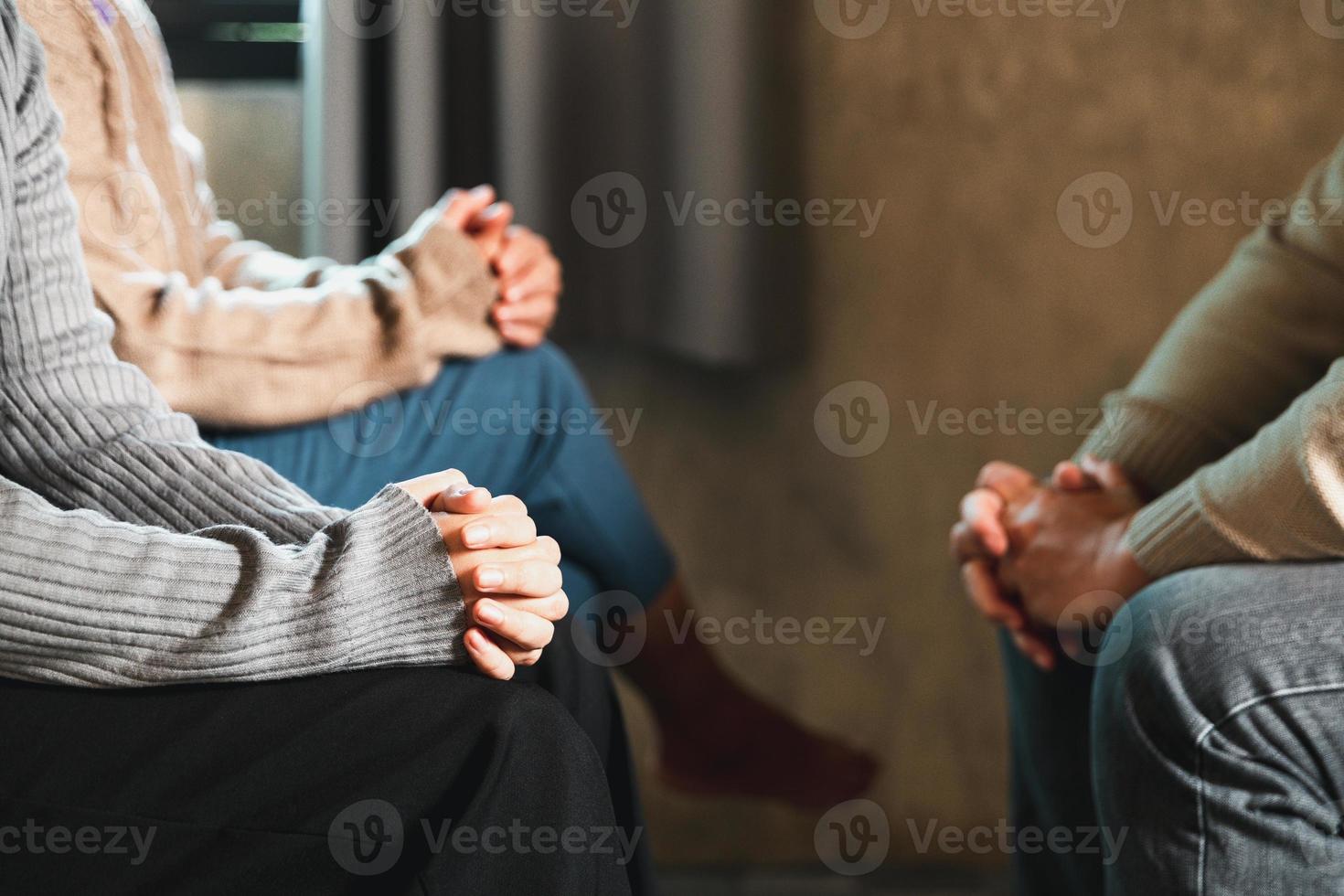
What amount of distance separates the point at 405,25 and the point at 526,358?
1.97ft

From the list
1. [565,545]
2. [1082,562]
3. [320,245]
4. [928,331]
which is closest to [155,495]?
[565,545]

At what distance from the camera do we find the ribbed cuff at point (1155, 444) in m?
1.06

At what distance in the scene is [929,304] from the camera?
5.68 ft

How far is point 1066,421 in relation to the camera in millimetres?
1714

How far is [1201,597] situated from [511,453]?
Answer: 605mm

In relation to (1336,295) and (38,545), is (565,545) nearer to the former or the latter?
(38,545)

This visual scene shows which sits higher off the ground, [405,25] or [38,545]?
[405,25]

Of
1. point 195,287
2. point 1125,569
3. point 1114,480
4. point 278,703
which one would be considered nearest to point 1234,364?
point 1114,480

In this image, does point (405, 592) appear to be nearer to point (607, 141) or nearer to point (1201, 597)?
point (1201, 597)

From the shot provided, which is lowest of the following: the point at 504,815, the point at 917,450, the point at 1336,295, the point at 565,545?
the point at 917,450

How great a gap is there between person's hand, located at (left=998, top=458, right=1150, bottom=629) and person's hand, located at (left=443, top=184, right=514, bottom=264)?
21.8 inches

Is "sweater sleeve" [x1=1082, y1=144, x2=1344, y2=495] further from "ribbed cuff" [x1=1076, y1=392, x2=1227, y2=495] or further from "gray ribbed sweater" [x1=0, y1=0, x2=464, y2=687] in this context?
"gray ribbed sweater" [x1=0, y1=0, x2=464, y2=687]

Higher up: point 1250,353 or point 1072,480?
point 1250,353

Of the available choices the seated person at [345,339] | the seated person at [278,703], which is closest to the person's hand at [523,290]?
the seated person at [345,339]
